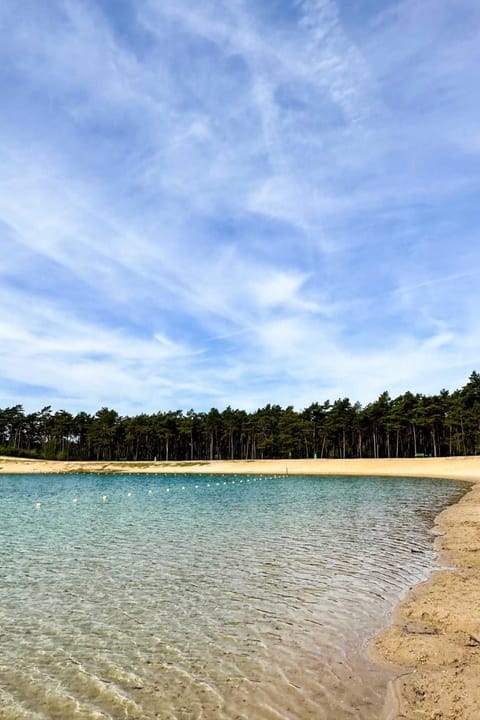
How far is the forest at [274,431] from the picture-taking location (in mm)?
109812

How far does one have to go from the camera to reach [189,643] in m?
9.55

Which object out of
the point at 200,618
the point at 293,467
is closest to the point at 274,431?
the point at 293,467

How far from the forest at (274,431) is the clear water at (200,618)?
91879mm

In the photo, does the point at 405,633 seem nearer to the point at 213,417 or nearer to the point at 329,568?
the point at 329,568

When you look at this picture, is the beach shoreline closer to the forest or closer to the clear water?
the forest

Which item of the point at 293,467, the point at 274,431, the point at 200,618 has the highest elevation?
the point at 274,431

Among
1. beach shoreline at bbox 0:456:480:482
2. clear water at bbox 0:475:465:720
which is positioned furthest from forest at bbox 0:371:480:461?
clear water at bbox 0:475:465:720

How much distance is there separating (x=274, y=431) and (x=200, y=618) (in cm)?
12183

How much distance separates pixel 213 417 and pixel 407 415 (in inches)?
1974

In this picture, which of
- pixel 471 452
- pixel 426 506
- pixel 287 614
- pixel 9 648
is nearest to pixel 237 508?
pixel 426 506

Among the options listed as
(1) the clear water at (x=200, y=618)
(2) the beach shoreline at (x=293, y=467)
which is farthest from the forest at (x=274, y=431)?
(1) the clear water at (x=200, y=618)

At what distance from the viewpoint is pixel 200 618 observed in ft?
36.1

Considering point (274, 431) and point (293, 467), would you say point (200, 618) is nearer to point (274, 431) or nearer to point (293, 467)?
point (293, 467)

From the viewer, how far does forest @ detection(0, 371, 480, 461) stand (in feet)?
360
